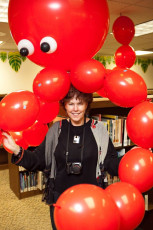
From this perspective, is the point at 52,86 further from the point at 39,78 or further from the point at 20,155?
the point at 20,155

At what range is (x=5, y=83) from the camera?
6160mm

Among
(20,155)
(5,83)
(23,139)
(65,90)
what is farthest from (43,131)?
(5,83)

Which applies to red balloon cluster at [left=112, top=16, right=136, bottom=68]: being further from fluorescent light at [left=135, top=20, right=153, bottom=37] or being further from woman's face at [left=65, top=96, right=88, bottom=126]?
fluorescent light at [left=135, top=20, right=153, bottom=37]

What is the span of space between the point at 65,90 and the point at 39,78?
0.12m

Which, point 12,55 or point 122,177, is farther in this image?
point 12,55

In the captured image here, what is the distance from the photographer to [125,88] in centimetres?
94

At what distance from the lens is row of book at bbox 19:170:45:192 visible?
3.12 meters

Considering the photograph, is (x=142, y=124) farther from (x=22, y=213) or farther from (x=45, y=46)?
(x=22, y=213)

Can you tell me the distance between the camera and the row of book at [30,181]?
3117 mm

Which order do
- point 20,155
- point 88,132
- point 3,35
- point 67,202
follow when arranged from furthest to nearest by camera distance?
1. point 3,35
2. point 88,132
3. point 20,155
4. point 67,202

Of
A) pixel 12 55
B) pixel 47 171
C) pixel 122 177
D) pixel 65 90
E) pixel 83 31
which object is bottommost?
pixel 47 171

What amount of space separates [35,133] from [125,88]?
0.61 metres

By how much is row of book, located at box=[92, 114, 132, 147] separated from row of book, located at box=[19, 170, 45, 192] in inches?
47.5

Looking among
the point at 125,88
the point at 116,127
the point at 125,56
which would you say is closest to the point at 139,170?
the point at 125,88
